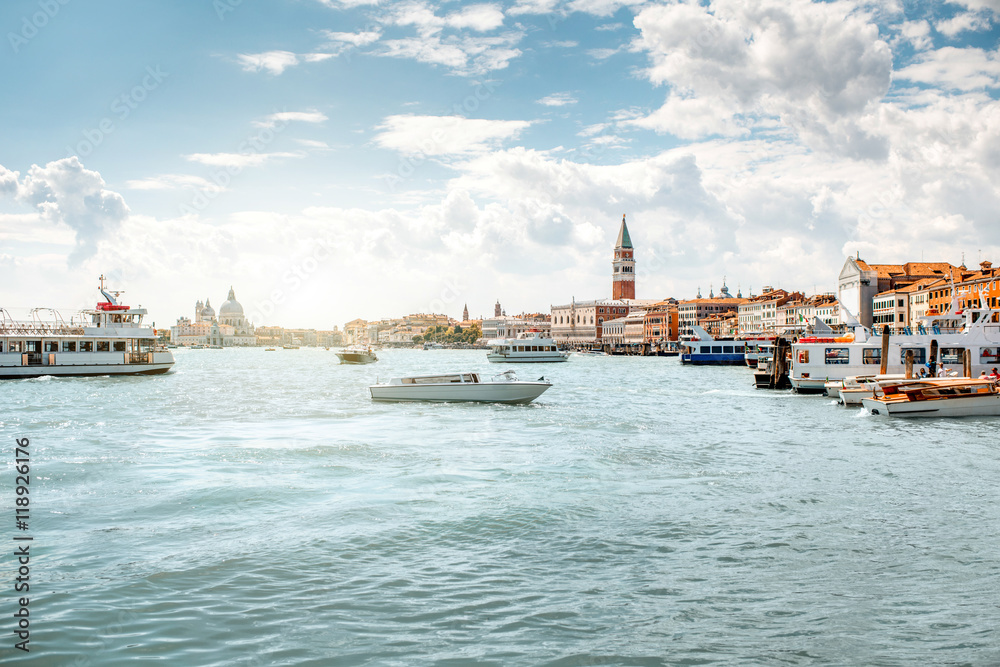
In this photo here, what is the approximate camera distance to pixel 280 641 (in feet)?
19.6

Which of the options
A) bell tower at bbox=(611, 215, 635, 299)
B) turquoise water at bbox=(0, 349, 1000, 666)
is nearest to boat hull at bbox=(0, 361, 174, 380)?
turquoise water at bbox=(0, 349, 1000, 666)

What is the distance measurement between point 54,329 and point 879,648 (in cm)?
5119

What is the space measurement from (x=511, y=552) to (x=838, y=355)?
28915 mm

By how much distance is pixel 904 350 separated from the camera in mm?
32500

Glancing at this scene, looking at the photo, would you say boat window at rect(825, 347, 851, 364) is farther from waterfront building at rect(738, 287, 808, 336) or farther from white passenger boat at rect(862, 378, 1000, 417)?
waterfront building at rect(738, 287, 808, 336)

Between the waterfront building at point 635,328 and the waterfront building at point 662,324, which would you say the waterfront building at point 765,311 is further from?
the waterfront building at point 635,328

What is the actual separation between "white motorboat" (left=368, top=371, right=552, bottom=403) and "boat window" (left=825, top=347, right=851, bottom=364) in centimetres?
1428

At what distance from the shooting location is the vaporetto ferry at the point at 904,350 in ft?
102

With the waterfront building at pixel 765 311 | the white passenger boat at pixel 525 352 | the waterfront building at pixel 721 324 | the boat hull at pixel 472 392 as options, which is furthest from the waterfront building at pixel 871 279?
the boat hull at pixel 472 392

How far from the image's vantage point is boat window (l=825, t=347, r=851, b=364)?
32781mm

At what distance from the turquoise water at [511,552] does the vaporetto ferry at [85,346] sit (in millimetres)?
32322

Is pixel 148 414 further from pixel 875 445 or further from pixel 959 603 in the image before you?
pixel 959 603

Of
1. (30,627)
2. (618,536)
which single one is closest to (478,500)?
(618,536)

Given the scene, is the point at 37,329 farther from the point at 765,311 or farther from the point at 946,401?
the point at 765,311
